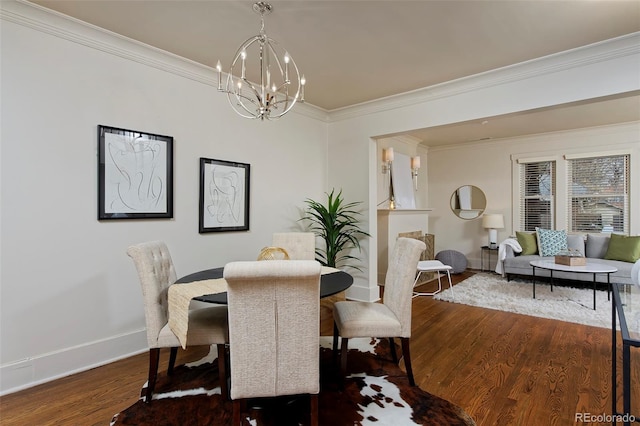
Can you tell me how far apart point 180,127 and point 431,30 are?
7.40 feet

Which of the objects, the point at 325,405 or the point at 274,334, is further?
the point at 325,405

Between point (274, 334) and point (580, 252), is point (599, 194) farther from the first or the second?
point (274, 334)

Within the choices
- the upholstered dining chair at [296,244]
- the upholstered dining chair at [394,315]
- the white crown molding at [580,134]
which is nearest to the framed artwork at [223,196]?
the upholstered dining chair at [296,244]

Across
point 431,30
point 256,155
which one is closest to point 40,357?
point 256,155

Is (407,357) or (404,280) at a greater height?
(404,280)

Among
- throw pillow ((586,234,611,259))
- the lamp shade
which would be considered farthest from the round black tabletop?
throw pillow ((586,234,611,259))

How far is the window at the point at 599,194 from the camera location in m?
5.30

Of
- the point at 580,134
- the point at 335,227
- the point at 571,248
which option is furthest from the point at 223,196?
the point at 580,134

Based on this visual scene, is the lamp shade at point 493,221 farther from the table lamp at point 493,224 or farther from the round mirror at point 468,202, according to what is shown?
the round mirror at point 468,202

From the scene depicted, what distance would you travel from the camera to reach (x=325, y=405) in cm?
198

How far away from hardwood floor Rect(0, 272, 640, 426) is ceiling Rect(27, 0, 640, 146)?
2.54 meters

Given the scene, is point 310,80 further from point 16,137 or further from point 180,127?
point 16,137

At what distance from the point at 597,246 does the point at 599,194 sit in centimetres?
94

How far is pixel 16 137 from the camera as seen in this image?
218cm
